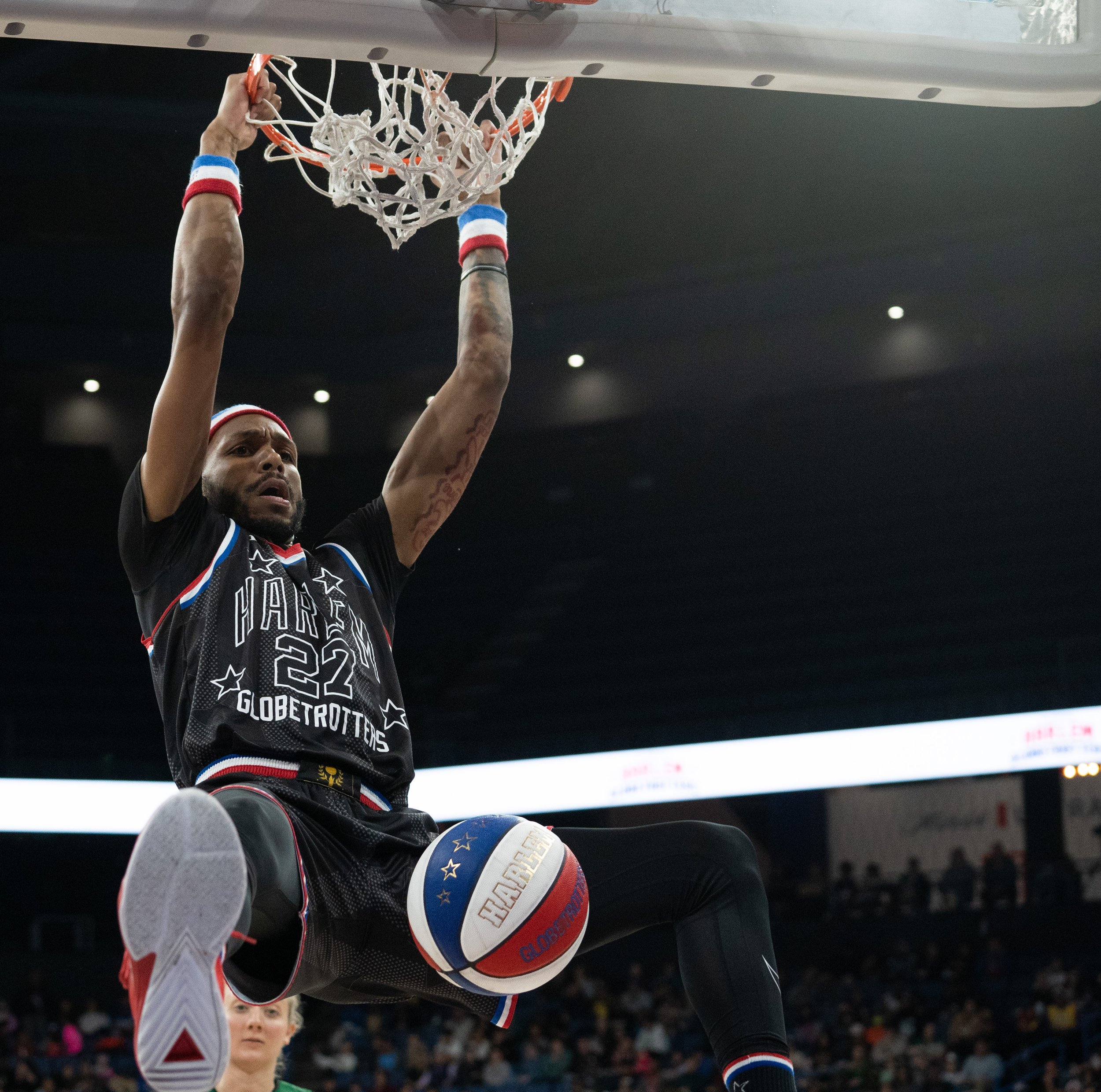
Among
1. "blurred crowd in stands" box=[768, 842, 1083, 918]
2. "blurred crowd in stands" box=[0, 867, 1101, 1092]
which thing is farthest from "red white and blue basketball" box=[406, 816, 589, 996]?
"blurred crowd in stands" box=[768, 842, 1083, 918]

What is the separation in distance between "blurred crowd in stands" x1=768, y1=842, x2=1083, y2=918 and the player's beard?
12.7m

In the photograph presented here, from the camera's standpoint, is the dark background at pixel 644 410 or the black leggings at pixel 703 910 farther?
the dark background at pixel 644 410

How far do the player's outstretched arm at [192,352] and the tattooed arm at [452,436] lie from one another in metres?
0.59

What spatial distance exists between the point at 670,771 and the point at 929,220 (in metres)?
6.96

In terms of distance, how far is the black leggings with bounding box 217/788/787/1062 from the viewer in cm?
263

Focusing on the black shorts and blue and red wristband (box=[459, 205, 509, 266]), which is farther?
blue and red wristband (box=[459, 205, 509, 266])

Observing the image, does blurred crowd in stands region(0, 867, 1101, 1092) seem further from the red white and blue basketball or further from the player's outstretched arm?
the player's outstretched arm

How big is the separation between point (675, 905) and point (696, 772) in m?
11.9

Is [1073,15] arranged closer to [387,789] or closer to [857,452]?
[387,789]

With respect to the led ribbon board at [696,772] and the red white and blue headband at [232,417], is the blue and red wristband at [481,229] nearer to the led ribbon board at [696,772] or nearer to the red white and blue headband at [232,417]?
the red white and blue headband at [232,417]

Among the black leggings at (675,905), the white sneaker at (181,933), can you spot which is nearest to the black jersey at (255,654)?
the black leggings at (675,905)

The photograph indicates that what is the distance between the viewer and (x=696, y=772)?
14656 mm

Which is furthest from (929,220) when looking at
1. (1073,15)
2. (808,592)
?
(1073,15)

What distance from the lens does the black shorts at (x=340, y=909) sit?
2742 millimetres
